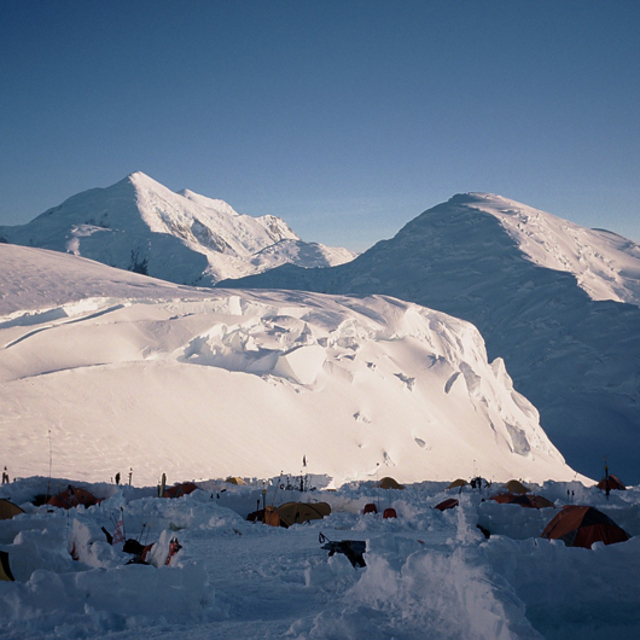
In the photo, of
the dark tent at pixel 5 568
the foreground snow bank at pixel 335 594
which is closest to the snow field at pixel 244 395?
the dark tent at pixel 5 568

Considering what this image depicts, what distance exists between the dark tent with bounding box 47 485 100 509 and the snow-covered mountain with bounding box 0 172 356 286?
310 feet

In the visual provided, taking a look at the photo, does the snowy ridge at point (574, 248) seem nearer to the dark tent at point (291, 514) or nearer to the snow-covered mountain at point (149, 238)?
the snow-covered mountain at point (149, 238)

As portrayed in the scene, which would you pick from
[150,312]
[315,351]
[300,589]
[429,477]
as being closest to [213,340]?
[150,312]

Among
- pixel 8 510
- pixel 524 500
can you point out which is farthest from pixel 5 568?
pixel 524 500

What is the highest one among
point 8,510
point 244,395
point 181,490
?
point 244,395

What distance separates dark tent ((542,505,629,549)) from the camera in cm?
1026

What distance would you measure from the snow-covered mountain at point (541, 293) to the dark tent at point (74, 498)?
159ft

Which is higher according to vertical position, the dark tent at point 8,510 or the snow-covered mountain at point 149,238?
the snow-covered mountain at point 149,238

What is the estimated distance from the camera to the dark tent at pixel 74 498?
1648 centimetres

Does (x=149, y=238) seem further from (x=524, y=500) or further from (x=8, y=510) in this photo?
(x=8, y=510)

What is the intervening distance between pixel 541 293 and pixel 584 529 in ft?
226

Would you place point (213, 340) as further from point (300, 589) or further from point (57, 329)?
point (300, 589)

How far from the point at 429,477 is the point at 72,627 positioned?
29.3 metres

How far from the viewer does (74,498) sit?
17125mm
